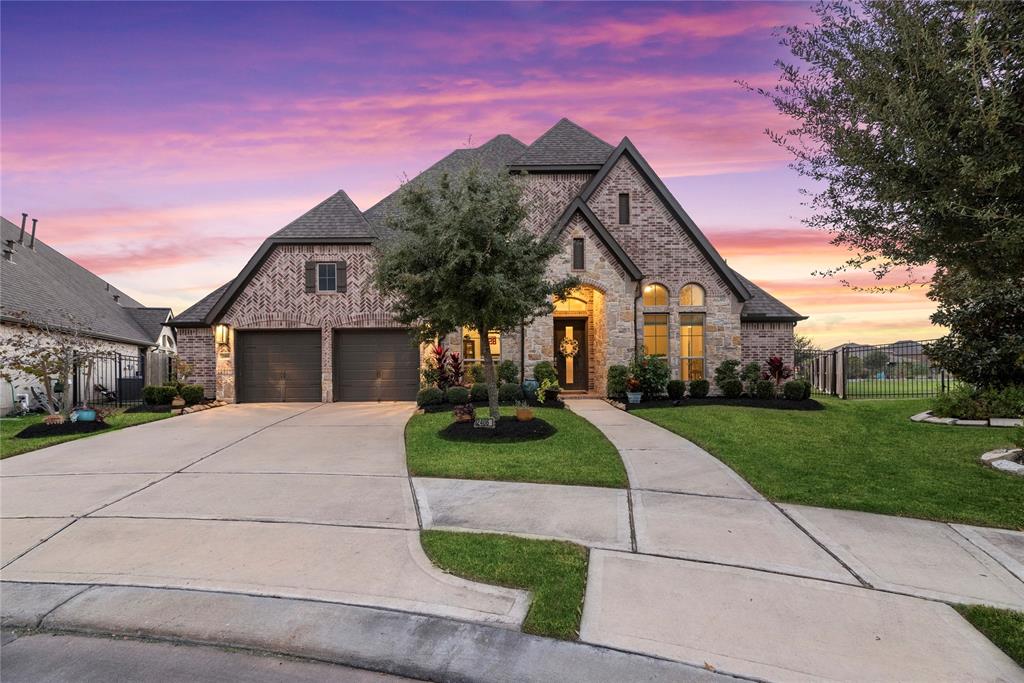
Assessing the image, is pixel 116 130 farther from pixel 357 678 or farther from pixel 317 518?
pixel 357 678

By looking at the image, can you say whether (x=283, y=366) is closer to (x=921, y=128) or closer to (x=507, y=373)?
(x=507, y=373)

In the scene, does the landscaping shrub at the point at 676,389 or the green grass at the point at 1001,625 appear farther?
the landscaping shrub at the point at 676,389

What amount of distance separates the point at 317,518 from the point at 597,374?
1329 centimetres

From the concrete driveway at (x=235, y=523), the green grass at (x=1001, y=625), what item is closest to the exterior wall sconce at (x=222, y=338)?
the concrete driveway at (x=235, y=523)

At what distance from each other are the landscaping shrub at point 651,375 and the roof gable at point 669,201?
4293mm

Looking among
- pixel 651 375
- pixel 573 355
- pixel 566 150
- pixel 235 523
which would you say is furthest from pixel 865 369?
pixel 235 523

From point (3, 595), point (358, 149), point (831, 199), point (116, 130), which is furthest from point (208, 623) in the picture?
point (358, 149)

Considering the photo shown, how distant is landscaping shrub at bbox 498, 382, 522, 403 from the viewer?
14984mm

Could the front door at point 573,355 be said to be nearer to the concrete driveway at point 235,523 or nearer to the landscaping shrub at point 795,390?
the landscaping shrub at point 795,390

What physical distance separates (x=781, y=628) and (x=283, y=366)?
18.0 meters

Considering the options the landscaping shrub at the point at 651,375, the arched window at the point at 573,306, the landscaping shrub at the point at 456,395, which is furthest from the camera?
the arched window at the point at 573,306

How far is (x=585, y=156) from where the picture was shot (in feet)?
62.9

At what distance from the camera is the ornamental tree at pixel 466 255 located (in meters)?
9.34

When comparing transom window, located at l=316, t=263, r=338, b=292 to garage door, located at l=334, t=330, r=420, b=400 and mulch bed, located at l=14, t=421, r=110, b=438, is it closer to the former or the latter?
garage door, located at l=334, t=330, r=420, b=400
